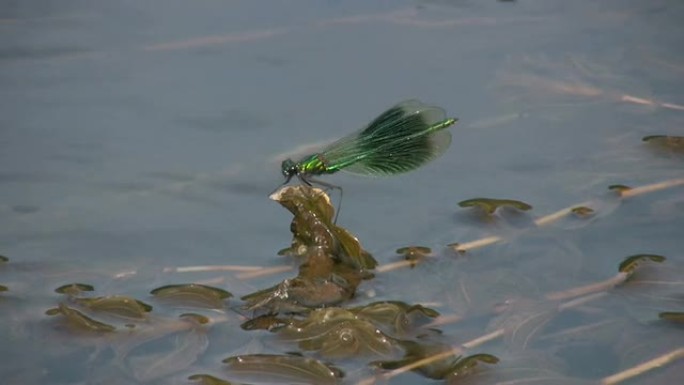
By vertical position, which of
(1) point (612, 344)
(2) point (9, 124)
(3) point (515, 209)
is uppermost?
(2) point (9, 124)

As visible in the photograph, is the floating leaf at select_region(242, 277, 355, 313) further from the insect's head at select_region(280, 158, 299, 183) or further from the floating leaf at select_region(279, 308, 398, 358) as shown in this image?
the insect's head at select_region(280, 158, 299, 183)

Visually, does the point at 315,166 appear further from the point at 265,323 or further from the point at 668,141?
the point at 668,141

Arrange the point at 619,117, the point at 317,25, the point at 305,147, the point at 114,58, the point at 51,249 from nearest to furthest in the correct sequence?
1. the point at 51,249
2. the point at 305,147
3. the point at 619,117
4. the point at 114,58
5. the point at 317,25

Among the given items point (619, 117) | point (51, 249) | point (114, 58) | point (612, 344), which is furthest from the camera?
point (114, 58)

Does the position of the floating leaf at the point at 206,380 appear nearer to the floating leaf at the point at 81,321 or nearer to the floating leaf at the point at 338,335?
the floating leaf at the point at 338,335

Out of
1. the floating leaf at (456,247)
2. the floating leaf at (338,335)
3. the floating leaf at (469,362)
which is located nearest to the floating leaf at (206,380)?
the floating leaf at (338,335)

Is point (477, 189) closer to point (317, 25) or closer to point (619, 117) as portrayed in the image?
point (619, 117)

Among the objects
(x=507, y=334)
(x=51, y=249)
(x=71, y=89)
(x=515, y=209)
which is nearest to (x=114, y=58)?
(x=71, y=89)

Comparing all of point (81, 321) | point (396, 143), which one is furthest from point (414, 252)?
point (81, 321)
